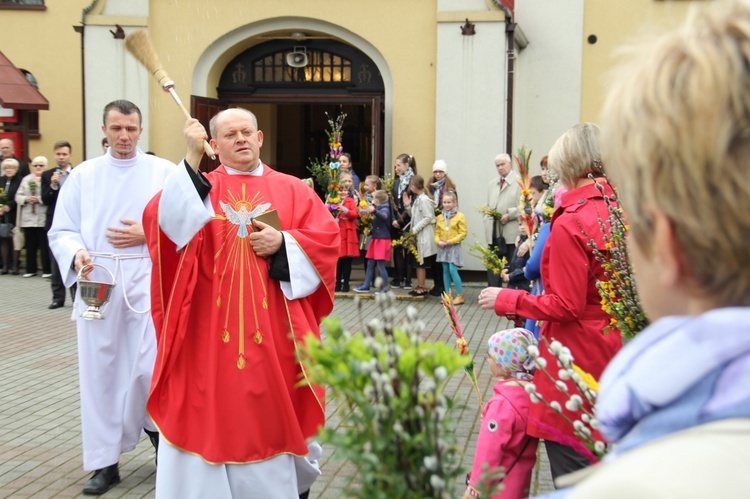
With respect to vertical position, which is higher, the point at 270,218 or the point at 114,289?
the point at 270,218

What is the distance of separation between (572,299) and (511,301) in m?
0.24

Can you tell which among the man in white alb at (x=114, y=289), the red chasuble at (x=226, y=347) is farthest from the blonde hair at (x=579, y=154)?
the man in white alb at (x=114, y=289)

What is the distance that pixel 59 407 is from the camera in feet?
25.3

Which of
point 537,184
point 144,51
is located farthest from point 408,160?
point 144,51

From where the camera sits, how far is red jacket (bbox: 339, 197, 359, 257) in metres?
13.8

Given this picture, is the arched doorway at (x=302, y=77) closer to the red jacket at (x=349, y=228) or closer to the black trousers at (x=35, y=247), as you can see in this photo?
the red jacket at (x=349, y=228)

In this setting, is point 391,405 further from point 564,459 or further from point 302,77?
point 302,77

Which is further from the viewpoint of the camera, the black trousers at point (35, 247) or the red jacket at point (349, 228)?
the black trousers at point (35, 247)

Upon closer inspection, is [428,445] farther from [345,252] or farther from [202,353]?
[345,252]

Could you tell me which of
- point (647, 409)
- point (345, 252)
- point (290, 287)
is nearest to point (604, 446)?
point (647, 409)

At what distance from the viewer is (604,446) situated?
81.5 inches

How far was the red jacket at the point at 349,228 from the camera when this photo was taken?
45.4 feet

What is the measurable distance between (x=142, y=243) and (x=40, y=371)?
13.1 ft

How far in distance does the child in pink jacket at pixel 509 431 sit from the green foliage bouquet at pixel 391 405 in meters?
2.50
